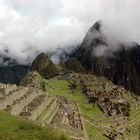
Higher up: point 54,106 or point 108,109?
point 54,106

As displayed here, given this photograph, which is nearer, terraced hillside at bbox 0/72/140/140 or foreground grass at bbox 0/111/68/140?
foreground grass at bbox 0/111/68/140

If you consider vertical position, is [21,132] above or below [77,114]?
above

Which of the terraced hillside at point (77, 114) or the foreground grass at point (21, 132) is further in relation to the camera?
the terraced hillside at point (77, 114)

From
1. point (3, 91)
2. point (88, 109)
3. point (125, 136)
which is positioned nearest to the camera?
point (3, 91)

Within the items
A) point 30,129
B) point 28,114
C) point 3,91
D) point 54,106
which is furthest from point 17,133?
point 54,106

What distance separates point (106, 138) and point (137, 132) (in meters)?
32.5

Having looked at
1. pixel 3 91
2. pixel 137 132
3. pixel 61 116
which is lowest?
pixel 137 132

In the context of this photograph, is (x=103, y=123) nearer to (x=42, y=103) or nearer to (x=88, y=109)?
(x=88, y=109)

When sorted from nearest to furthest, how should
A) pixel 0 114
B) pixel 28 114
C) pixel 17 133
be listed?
pixel 17 133
pixel 0 114
pixel 28 114

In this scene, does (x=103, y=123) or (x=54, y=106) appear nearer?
(x=54, y=106)

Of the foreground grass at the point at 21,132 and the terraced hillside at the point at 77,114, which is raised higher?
the foreground grass at the point at 21,132

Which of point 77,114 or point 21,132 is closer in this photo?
point 21,132

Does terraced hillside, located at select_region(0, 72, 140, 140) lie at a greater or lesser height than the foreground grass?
lesser

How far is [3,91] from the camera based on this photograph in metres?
124
